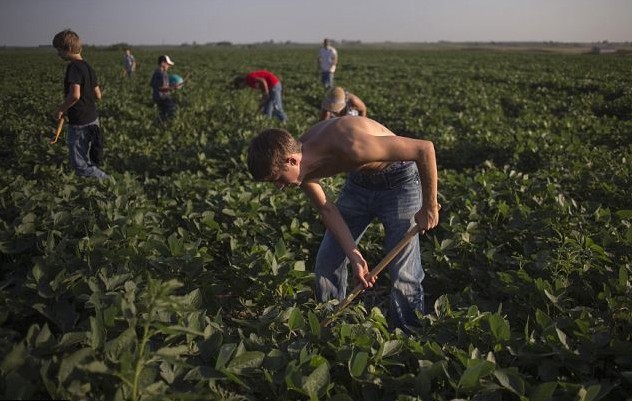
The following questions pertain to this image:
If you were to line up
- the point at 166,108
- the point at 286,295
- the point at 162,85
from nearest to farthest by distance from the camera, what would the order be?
the point at 286,295
the point at 162,85
the point at 166,108

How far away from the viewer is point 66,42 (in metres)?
4.36

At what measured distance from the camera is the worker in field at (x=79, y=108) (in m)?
4.43

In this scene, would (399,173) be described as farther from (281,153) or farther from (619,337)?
(619,337)

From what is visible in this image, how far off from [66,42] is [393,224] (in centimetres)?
373

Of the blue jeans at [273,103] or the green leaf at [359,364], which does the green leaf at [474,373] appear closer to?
the green leaf at [359,364]

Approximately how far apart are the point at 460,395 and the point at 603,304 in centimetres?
144

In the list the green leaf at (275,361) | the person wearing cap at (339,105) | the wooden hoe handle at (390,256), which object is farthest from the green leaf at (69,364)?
the person wearing cap at (339,105)

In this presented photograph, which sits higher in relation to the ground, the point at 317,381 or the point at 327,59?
the point at 327,59

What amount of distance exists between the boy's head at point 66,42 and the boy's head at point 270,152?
3244 millimetres

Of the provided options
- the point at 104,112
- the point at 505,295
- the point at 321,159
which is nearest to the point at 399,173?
the point at 321,159

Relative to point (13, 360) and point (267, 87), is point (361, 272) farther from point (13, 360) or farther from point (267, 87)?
point (267, 87)

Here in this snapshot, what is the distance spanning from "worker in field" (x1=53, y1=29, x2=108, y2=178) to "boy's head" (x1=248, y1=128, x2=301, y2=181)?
10.8ft

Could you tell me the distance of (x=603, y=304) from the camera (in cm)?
272

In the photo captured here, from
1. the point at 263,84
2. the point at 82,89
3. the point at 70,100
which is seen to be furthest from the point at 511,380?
the point at 263,84
